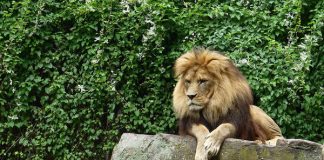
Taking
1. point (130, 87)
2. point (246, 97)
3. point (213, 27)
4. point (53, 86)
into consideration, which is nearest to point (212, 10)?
point (213, 27)

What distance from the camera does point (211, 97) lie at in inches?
223

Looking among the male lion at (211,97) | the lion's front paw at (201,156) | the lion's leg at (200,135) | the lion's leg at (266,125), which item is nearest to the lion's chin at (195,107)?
the male lion at (211,97)

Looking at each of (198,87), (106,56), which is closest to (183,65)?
(198,87)

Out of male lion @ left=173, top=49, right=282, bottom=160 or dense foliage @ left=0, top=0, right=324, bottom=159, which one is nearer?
male lion @ left=173, top=49, right=282, bottom=160

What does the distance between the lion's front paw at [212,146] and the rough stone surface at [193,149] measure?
4 cm

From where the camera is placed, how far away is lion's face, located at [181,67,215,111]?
18.4 ft

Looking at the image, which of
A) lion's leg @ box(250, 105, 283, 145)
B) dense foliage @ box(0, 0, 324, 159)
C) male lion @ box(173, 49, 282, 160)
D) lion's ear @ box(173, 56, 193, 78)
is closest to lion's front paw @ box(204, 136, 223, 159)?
male lion @ box(173, 49, 282, 160)

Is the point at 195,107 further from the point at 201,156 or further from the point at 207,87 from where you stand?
the point at 201,156

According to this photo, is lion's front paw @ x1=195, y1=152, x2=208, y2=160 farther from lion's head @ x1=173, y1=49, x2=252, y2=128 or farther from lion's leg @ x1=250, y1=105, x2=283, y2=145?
lion's leg @ x1=250, y1=105, x2=283, y2=145

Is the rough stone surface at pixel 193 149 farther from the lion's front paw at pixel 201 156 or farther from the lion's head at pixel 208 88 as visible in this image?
the lion's head at pixel 208 88

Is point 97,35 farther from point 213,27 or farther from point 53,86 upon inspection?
point 213,27

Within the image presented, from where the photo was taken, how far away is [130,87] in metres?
8.56

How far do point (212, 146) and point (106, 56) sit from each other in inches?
142

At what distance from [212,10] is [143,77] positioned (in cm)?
121
